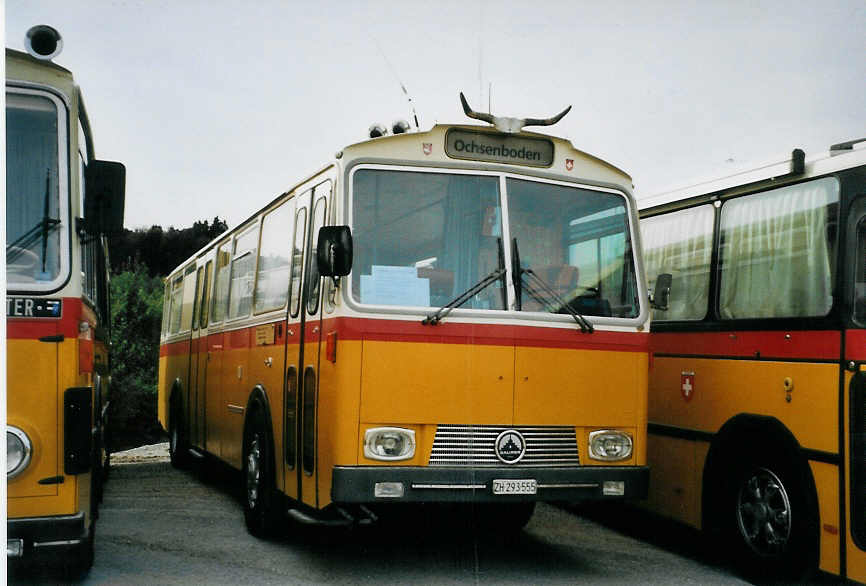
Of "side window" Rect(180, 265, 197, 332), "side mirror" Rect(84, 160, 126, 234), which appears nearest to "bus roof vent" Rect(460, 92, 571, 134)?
"side mirror" Rect(84, 160, 126, 234)

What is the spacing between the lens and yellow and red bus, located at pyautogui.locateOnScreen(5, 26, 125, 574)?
18.4 feet

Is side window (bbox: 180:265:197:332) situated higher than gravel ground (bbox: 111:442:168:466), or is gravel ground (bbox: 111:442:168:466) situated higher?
side window (bbox: 180:265:197:332)

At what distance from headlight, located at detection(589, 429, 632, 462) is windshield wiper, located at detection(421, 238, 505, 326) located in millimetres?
1130

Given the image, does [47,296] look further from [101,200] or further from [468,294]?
[468,294]

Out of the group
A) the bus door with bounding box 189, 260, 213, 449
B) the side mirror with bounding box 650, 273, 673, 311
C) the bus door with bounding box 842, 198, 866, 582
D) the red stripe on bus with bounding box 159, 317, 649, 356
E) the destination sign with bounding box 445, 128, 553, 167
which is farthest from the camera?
the bus door with bounding box 189, 260, 213, 449

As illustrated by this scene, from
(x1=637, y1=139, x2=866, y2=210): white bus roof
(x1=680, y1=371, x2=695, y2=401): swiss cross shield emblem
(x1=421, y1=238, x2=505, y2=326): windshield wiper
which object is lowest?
(x1=680, y1=371, x2=695, y2=401): swiss cross shield emblem

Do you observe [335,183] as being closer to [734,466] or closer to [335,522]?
[335,522]

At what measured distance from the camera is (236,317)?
10594 millimetres

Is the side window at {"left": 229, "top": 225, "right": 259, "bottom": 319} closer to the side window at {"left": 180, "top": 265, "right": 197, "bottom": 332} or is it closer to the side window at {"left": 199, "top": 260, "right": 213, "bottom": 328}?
the side window at {"left": 199, "top": 260, "right": 213, "bottom": 328}

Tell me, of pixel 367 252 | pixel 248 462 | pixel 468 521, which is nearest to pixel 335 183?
pixel 367 252

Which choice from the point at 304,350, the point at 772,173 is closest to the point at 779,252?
the point at 772,173

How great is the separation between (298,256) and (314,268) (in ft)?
1.78

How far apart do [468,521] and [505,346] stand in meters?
3.23

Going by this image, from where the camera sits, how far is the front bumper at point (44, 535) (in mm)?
5520
